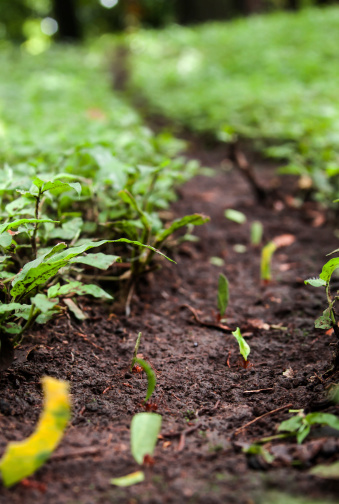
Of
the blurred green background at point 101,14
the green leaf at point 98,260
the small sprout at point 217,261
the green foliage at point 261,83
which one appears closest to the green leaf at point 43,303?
the green leaf at point 98,260

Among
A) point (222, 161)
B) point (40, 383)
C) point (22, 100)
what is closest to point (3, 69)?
point (22, 100)

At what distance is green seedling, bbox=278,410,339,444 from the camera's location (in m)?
1.05

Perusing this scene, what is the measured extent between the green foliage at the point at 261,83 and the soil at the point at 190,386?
863mm

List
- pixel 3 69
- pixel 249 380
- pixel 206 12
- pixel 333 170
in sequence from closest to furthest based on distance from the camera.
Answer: pixel 249 380 < pixel 333 170 < pixel 3 69 < pixel 206 12

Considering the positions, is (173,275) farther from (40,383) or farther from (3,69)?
(3,69)

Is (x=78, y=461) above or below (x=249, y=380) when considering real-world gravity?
above

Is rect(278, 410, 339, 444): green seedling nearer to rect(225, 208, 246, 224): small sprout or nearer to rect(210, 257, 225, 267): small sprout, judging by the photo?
rect(210, 257, 225, 267): small sprout

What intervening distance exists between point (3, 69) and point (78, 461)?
31.4ft

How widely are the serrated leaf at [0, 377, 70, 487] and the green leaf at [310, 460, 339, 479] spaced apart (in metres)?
0.54

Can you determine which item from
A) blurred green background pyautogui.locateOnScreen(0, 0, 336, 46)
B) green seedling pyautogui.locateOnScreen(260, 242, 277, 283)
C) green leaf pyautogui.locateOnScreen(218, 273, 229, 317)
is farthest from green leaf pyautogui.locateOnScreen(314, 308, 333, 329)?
blurred green background pyautogui.locateOnScreen(0, 0, 336, 46)

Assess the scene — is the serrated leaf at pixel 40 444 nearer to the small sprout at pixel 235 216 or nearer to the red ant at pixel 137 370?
the red ant at pixel 137 370

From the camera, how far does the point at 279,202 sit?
328cm

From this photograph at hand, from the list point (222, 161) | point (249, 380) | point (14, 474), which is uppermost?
point (14, 474)

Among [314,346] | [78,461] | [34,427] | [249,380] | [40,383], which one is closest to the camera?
[78,461]
